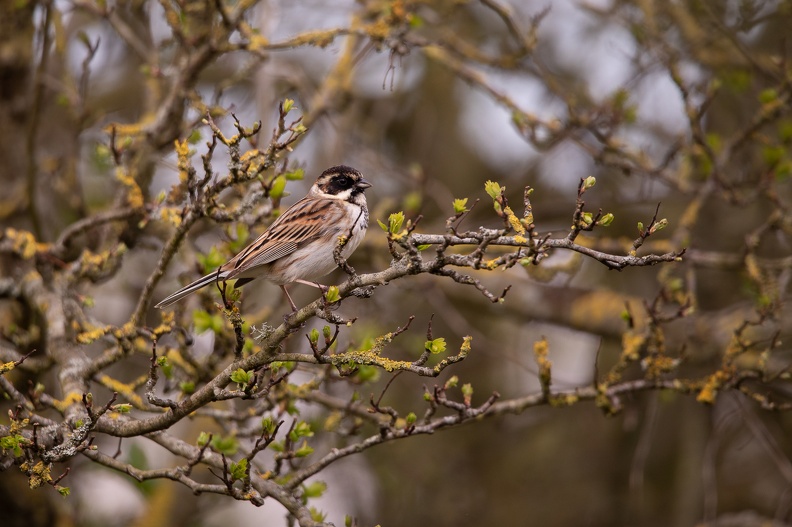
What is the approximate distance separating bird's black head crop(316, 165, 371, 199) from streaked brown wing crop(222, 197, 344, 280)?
21 centimetres

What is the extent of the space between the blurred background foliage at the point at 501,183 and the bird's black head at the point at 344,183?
18.4 inches

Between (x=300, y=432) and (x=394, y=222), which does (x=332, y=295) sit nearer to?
(x=394, y=222)

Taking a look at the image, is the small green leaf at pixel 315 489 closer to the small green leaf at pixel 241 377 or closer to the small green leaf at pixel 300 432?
the small green leaf at pixel 300 432

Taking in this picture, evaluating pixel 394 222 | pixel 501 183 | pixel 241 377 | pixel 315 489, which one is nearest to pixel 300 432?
pixel 315 489

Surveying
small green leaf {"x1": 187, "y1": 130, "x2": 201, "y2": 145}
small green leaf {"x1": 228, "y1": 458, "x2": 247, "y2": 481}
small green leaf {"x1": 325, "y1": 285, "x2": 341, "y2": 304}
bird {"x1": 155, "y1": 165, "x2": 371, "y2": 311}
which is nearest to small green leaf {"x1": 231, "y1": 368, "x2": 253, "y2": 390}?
small green leaf {"x1": 228, "y1": 458, "x2": 247, "y2": 481}

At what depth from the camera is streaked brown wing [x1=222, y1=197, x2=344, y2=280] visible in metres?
A: 4.86

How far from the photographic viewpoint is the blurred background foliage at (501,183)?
6.12 m

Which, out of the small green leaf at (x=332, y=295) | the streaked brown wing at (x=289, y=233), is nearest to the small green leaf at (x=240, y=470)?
the small green leaf at (x=332, y=295)

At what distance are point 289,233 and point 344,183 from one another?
77cm

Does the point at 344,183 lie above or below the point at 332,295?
above

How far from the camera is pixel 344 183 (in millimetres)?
5684

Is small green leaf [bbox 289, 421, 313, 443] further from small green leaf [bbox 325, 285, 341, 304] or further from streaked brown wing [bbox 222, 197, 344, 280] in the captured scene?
small green leaf [bbox 325, 285, 341, 304]

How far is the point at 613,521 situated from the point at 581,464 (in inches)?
36.0

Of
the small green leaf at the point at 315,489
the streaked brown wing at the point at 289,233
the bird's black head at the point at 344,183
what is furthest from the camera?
the bird's black head at the point at 344,183
